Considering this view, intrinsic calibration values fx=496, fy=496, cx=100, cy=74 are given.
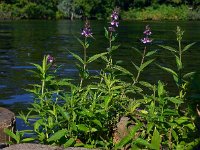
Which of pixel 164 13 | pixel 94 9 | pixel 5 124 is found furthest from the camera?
pixel 94 9

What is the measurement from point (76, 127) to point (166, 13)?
84351mm

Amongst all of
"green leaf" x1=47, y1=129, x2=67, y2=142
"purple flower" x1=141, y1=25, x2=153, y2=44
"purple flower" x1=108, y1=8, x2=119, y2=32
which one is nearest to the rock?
"green leaf" x1=47, y1=129, x2=67, y2=142

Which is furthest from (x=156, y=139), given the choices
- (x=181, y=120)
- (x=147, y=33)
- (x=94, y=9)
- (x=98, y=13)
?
(x=94, y=9)

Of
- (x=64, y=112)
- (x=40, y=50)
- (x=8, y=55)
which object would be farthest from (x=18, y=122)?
(x=40, y=50)

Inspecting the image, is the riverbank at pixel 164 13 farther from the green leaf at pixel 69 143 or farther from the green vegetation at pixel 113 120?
the green leaf at pixel 69 143

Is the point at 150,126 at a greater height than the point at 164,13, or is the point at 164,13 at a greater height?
the point at 150,126

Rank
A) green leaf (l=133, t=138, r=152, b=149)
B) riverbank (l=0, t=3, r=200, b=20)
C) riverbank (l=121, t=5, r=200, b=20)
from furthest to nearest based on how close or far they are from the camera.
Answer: riverbank (l=121, t=5, r=200, b=20), riverbank (l=0, t=3, r=200, b=20), green leaf (l=133, t=138, r=152, b=149)

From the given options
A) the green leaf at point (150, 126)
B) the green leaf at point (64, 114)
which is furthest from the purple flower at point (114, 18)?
the green leaf at point (150, 126)

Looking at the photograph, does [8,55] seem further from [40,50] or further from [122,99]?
[122,99]

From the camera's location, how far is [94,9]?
290 feet

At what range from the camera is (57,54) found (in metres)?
19.7

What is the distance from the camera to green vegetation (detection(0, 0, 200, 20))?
80.8 m

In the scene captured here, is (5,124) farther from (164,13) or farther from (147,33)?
(164,13)

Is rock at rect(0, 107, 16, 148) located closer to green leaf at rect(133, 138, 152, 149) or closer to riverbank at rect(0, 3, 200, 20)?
green leaf at rect(133, 138, 152, 149)
